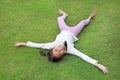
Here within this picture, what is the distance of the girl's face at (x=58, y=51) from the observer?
5.03 metres

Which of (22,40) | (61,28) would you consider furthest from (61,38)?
(22,40)

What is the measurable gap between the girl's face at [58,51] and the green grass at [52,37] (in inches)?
7.1

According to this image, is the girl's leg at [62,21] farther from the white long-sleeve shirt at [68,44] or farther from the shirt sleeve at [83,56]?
the shirt sleeve at [83,56]

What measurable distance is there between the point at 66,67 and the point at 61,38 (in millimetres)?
677

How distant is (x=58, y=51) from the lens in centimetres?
505

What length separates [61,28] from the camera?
5.88 m

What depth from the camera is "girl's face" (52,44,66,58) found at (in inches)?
198

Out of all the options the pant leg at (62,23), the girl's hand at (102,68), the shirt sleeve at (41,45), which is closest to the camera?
the girl's hand at (102,68)

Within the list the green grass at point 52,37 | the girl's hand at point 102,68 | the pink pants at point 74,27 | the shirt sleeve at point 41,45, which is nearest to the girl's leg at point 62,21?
the pink pants at point 74,27

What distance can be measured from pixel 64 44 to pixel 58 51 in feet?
0.90

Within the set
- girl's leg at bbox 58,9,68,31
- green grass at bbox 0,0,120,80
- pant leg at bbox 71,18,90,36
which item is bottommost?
green grass at bbox 0,0,120,80

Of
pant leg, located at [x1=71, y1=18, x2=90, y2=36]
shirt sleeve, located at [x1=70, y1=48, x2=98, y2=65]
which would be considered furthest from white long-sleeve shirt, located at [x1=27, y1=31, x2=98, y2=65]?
pant leg, located at [x1=71, y1=18, x2=90, y2=36]

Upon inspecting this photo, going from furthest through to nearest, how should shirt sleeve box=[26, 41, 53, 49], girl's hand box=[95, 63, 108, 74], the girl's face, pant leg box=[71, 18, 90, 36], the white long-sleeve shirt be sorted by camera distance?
pant leg box=[71, 18, 90, 36] < shirt sleeve box=[26, 41, 53, 49] < the white long-sleeve shirt < the girl's face < girl's hand box=[95, 63, 108, 74]

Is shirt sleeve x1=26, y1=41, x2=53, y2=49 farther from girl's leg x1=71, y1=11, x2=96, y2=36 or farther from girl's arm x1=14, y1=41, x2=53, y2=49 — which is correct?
girl's leg x1=71, y1=11, x2=96, y2=36
